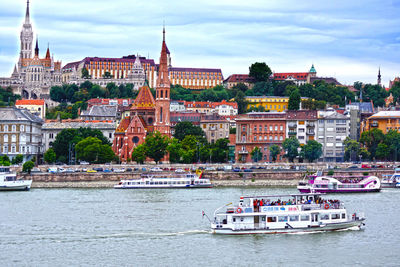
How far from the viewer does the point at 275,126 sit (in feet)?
381

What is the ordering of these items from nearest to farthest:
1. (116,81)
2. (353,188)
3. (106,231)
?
1. (106,231)
2. (353,188)
3. (116,81)

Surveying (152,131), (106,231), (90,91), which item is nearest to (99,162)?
(152,131)

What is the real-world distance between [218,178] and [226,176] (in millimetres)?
906

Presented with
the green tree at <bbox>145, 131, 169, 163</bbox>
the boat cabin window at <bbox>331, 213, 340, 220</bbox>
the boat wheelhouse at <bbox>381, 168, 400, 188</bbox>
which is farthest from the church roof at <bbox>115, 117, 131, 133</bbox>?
the boat cabin window at <bbox>331, 213, 340, 220</bbox>

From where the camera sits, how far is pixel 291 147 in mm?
109250

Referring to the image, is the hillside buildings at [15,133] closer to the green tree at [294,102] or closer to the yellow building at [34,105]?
the green tree at [294,102]

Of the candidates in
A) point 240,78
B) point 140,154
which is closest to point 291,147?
point 140,154

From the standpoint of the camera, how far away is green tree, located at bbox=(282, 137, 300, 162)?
358ft

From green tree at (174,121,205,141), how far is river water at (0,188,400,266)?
5668cm

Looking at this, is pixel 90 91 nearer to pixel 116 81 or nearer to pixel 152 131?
pixel 116 81

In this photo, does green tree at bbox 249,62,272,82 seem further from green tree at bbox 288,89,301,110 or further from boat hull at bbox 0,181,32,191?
boat hull at bbox 0,181,32,191

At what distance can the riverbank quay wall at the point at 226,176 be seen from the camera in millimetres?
88062

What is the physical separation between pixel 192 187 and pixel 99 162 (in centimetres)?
2472

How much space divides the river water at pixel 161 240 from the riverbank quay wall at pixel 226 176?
22.7m
